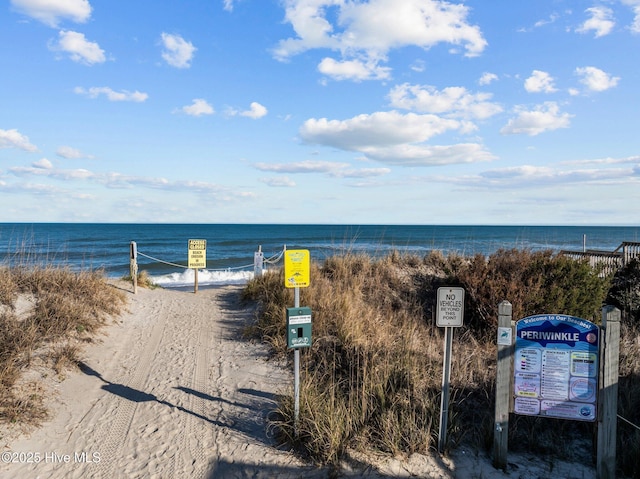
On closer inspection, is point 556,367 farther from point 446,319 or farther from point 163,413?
point 163,413

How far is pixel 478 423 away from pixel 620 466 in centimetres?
133

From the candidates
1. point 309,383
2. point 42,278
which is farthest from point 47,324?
point 309,383

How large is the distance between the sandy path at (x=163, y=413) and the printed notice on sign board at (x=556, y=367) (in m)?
2.28

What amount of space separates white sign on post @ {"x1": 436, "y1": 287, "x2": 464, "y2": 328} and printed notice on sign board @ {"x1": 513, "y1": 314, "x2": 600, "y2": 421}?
0.57m

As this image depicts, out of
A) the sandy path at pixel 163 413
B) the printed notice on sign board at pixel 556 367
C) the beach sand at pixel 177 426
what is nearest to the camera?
the printed notice on sign board at pixel 556 367

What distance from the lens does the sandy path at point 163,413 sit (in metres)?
4.39

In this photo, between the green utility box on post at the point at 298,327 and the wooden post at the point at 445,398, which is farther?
the green utility box on post at the point at 298,327

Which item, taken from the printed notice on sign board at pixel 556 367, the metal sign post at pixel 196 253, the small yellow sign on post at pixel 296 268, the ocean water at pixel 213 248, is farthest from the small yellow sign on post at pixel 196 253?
the printed notice on sign board at pixel 556 367

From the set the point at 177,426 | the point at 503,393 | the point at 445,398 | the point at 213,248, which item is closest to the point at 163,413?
the point at 177,426

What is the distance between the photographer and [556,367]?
168 inches

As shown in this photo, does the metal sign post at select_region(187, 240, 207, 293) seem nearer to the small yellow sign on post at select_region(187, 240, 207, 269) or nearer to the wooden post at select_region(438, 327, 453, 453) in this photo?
the small yellow sign on post at select_region(187, 240, 207, 269)

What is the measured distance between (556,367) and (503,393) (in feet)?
1.83

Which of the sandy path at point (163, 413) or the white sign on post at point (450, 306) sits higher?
the white sign on post at point (450, 306)

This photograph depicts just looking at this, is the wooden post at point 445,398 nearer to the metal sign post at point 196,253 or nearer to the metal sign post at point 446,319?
the metal sign post at point 446,319
